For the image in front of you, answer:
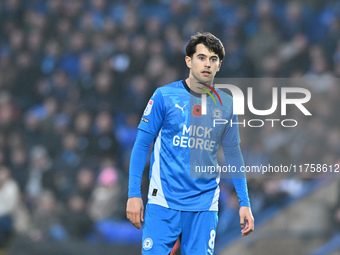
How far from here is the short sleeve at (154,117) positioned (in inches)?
159

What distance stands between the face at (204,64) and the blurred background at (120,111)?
420cm

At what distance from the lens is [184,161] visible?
4.05 metres

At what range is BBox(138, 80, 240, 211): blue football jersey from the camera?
13.3 feet

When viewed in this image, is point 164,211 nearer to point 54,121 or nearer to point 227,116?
point 227,116

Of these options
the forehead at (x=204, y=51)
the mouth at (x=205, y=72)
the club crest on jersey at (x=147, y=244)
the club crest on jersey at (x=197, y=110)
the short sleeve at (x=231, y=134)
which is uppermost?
the forehead at (x=204, y=51)

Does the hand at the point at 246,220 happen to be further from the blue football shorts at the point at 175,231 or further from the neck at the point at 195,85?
the neck at the point at 195,85

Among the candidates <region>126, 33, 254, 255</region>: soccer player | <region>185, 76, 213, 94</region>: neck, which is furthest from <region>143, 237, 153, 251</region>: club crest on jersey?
<region>185, 76, 213, 94</region>: neck

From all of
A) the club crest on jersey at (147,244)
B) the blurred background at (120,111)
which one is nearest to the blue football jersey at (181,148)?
the club crest on jersey at (147,244)

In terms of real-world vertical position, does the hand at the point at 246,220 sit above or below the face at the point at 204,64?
below

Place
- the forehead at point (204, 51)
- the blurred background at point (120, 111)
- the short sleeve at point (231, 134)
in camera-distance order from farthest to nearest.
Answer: the blurred background at point (120, 111), the short sleeve at point (231, 134), the forehead at point (204, 51)

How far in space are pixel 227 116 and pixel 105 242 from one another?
4.69m

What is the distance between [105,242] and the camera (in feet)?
27.4

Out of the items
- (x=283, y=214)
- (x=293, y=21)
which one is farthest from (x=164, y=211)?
(x=293, y=21)

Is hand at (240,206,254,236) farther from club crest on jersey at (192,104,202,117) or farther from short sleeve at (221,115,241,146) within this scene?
club crest on jersey at (192,104,202,117)
